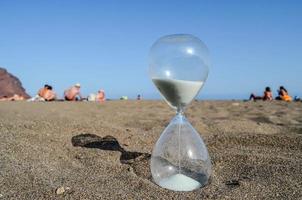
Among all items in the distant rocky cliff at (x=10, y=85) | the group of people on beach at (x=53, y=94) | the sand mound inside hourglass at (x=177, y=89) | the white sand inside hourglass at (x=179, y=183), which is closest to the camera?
the sand mound inside hourglass at (x=177, y=89)

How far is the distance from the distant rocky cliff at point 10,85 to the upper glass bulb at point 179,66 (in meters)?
18.1

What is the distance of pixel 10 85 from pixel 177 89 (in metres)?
19.9

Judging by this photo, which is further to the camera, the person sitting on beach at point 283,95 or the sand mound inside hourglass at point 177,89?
the person sitting on beach at point 283,95

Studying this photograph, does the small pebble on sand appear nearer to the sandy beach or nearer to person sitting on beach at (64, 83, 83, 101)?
the sandy beach

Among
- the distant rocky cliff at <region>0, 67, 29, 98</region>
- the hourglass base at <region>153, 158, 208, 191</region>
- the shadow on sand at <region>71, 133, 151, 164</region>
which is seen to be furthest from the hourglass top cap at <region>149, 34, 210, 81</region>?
the distant rocky cliff at <region>0, 67, 29, 98</region>

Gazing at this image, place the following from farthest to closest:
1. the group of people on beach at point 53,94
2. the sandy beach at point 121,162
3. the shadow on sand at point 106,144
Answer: the group of people on beach at point 53,94 < the shadow on sand at point 106,144 < the sandy beach at point 121,162

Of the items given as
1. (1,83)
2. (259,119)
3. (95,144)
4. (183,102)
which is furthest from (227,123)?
(1,83)

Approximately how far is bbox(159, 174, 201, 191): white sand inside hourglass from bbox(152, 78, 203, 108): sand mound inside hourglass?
65cm

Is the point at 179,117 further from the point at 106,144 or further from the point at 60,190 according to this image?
the point at 106,144

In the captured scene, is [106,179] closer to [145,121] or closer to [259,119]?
[145,121]

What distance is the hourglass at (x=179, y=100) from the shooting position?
Result: 3.19 metres

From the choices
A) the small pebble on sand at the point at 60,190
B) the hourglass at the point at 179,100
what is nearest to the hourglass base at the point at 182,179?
the hourglass at the point at 179,100

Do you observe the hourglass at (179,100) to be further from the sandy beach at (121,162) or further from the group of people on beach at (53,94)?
the group of people on beach at (53,94)

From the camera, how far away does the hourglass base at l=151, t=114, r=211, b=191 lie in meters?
3.54
